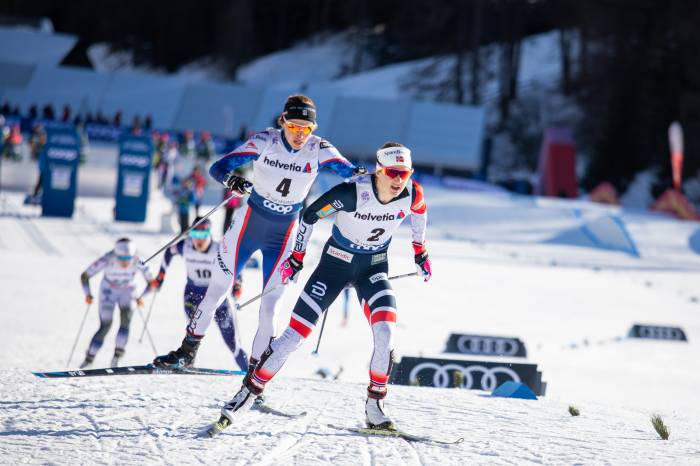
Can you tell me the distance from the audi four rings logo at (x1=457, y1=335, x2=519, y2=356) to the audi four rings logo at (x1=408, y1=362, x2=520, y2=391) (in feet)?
5.24

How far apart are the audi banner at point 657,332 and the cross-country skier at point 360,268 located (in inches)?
352

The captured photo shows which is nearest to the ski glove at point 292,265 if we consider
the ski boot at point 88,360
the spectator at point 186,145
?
the ski boot at point 88,360

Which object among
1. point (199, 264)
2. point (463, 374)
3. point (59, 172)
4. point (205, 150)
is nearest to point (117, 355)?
point (199, 264)

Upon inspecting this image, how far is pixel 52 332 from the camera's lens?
12.8 meters

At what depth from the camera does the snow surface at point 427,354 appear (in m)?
6.41

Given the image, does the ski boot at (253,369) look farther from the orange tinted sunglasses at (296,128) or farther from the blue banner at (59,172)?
the blue banner at (59,172)

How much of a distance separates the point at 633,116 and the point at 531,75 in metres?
17.9

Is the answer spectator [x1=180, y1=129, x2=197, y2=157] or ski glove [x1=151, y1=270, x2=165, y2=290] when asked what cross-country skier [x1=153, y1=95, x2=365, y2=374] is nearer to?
ski glove [x1=151, y1=270, x2=165, y2=290]

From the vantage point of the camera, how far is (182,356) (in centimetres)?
761

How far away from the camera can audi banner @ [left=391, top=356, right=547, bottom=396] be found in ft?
32.8

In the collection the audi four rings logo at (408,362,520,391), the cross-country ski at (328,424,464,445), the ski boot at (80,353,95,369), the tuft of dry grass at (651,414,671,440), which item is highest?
the tuft of dry grass at (651,414,671,440)

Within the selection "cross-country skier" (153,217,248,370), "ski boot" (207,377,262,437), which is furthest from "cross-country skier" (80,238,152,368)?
"ski boot" (207,377,262,437)

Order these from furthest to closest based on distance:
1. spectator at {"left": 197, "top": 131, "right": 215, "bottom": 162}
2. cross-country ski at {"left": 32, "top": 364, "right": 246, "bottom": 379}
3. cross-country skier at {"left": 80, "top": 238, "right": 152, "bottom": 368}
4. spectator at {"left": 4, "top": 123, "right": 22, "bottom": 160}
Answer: spectator at {"left": 4, "top": 123, "right": 22, "bottom": 160}
spectator at {"left": 197, "top": 131, "right": 215, "bottom": 162}
cross-country skier at {"left": 80, "top": 238, "right": 152, "bottom": 368}
cross-country ski at {"left": 32, "top": 364, "right": 246, "bottom": 379}

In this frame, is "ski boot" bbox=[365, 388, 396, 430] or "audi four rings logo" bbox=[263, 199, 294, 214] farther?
"audi four rings logo" bbox=[263, 199, 294, 214]
